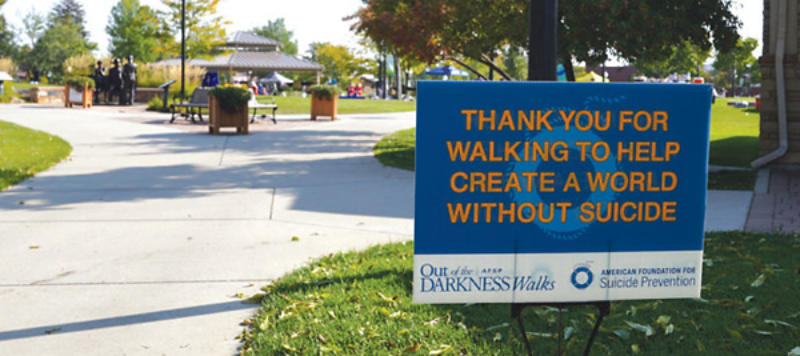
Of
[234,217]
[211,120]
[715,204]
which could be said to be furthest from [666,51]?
[211,120]

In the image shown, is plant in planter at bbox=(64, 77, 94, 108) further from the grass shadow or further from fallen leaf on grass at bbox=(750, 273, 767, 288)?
fallen leaf on grass at bbox=(750, 273, 767, 288)

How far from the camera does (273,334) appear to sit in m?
4.43

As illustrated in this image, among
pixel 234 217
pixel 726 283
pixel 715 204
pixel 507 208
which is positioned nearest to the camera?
pixel 507 208

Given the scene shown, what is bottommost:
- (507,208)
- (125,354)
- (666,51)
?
(125,354)

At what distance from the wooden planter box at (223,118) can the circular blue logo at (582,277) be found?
1537 cm

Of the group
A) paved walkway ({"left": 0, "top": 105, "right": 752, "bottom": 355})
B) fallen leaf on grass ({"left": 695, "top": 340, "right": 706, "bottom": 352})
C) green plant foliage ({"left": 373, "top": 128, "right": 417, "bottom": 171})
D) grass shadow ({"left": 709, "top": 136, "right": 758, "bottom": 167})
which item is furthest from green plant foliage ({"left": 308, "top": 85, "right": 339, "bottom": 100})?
fallen leaf on grass ({"left": 695, "top": 340, "right": 706, "bottom": 352})

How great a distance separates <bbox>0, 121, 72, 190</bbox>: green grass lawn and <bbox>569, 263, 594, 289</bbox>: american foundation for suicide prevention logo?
339 inches

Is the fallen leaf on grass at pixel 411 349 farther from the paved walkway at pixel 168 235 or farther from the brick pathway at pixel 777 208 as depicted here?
the brick pathway at pixel 777 208

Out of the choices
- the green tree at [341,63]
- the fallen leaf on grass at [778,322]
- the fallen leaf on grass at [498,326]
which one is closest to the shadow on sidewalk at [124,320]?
the fallen leaf on grass at [498,326]

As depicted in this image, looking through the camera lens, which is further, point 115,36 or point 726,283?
point 115,36

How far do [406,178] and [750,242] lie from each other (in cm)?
523

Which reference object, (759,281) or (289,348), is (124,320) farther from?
(759,281)

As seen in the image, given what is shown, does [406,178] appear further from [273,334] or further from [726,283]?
[273,334]

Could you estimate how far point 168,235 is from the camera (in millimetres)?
7234
